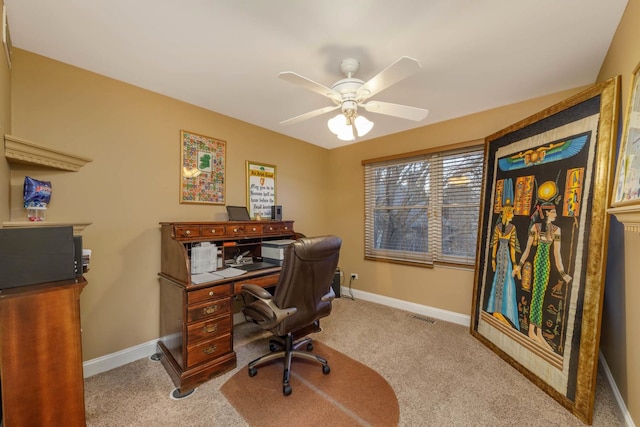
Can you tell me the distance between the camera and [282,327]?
1.84 metres

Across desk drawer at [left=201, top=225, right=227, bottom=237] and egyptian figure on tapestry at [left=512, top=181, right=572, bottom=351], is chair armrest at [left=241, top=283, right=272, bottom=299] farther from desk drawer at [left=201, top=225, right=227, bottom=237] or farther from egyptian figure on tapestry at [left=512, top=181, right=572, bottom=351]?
egyptian figure on tapestry at [left=512, top=181, right=572, bottom=351]

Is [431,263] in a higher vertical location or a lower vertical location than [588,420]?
A: higher

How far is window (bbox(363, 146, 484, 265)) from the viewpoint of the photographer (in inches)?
119

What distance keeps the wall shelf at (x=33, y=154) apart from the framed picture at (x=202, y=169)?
36.0 inches

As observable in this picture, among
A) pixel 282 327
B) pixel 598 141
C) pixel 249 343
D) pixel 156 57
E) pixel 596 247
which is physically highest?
pixel 156 57

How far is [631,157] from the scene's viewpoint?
125cm

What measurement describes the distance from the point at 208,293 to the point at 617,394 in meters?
2.84

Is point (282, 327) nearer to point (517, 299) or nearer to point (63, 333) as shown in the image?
point (63, 333)

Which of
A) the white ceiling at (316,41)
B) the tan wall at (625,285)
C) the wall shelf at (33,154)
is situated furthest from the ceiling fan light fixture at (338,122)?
the wall shelf at (33,154)

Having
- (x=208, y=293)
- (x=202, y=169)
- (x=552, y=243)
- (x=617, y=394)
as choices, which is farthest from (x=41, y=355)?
(x=617, y=394)

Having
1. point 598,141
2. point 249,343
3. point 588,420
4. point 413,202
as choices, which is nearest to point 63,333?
point 249,343

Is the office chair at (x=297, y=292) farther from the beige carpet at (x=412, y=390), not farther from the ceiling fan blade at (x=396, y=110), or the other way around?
the ceiling fan blade at (x=396, y=110)

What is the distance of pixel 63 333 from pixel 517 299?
296cm

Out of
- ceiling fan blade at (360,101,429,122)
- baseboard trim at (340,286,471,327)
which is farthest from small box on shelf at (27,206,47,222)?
baseboard trim at (340,286,471,327)
